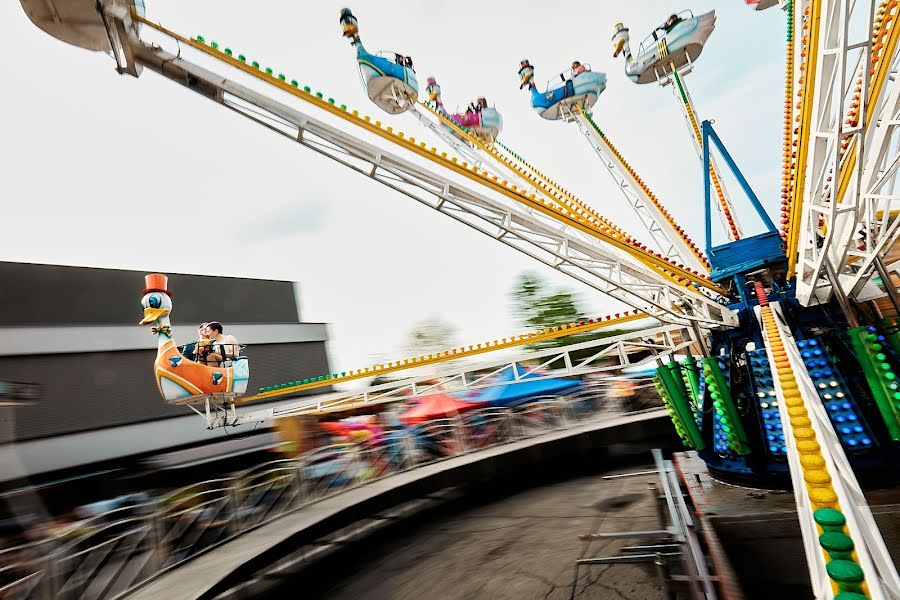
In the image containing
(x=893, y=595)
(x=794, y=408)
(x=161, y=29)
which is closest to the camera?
(x=893, y=595)

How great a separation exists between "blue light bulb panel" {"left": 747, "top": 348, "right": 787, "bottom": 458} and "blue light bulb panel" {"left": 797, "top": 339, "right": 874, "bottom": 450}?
466 millimetres

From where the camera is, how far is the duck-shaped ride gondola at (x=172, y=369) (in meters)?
9.52

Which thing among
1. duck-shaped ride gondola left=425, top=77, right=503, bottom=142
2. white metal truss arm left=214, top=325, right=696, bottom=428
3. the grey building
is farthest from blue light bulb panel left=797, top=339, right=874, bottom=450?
the grey building

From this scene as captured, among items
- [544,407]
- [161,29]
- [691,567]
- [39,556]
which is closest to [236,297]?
[544,407]

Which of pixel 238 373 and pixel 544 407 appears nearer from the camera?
pixel 238 373

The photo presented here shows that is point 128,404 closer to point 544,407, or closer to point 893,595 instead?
point 544,407

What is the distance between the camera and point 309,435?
35.3 feet

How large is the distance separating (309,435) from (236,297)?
1100 centimetres

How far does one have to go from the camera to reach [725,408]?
6.27 metres

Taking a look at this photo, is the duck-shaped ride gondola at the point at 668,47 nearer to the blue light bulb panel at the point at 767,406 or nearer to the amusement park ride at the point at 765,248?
the amusement park ride at the point at 765,248

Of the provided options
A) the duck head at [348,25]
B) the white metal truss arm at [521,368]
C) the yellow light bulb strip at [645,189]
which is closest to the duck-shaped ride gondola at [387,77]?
the duck head at [348,25]

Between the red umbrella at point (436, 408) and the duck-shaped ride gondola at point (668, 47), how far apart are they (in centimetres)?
900

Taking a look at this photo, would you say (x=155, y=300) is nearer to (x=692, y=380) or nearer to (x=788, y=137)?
(x=692, y=380)

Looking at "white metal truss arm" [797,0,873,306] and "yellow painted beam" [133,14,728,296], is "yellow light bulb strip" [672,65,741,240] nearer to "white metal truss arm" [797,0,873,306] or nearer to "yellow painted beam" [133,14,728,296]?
"yellow painted beam" [133,14,728,296]
